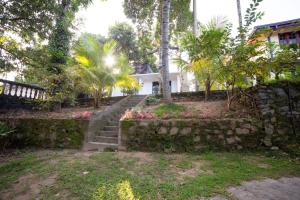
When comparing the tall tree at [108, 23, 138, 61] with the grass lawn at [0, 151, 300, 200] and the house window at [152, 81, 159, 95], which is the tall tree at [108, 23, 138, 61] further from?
the grass lawn at [0, 151, 300, 200]

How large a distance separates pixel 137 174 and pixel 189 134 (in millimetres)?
1981

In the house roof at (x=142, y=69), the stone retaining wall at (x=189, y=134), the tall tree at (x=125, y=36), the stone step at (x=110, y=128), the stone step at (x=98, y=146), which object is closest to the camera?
the stone retaining wall at (x=189, y=134)

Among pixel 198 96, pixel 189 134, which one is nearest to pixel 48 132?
pixel 189 134

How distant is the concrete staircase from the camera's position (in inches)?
215

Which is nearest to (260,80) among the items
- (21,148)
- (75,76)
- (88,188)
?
(88,188)

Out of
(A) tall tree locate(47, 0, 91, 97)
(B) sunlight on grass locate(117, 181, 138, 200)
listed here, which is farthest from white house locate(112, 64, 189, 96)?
(B) sunlight on grass locate(117, 181, 138, 200)

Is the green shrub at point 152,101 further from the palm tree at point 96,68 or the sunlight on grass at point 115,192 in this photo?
the sunlight on grass at point 115,192

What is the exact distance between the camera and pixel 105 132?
620cm

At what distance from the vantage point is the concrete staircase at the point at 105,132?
17.9 ft

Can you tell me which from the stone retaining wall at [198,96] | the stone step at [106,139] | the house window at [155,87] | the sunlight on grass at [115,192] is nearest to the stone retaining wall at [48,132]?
the stone step at [106,139]

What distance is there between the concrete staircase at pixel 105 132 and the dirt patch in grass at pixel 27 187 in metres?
2.14

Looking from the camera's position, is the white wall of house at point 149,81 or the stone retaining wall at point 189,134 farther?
the white wall of house at point 149,81

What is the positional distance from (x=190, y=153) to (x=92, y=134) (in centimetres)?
350

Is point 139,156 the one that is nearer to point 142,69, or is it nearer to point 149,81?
point 149,81
